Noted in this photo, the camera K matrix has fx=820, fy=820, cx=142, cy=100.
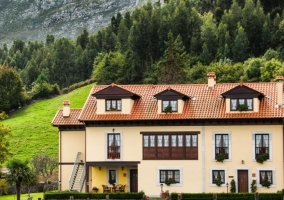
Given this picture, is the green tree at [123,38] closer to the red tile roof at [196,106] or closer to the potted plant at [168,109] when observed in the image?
the red tile roof at [196,106]

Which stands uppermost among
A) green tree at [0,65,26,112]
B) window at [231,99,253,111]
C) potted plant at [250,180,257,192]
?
green tree at [0,65,26,112]

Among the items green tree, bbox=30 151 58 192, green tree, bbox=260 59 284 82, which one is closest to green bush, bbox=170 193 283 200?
green tree, bbox=30 151 58 192

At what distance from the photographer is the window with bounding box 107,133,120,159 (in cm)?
6291

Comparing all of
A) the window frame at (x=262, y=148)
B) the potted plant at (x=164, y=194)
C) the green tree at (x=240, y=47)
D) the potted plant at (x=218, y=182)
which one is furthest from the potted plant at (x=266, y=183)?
the green tree at (x=240, y=47)

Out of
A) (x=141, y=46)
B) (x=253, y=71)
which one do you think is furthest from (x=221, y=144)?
(x=141, y=46)

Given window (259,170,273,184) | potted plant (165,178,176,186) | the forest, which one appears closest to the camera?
window (259,170,273,184)

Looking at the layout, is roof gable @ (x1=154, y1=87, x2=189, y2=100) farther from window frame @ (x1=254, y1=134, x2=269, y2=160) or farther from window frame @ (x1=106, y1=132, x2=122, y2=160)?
window frame @ (x1=254, y1=134, x2=269, y2=160)

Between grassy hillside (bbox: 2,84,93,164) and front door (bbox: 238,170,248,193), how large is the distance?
3901 cm

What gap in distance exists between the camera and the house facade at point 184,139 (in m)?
60.9

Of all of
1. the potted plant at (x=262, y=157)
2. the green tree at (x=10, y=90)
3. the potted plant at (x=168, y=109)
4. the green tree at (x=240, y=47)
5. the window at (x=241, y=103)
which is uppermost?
the green tree at (x=240, y=47)

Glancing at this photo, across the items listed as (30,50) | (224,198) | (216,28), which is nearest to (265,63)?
(216,28)

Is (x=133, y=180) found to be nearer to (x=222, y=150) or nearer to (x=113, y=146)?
(x=113, y=146)

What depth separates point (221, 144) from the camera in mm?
61688

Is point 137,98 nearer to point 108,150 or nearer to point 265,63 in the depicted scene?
point 108,150
